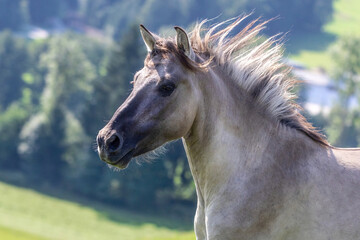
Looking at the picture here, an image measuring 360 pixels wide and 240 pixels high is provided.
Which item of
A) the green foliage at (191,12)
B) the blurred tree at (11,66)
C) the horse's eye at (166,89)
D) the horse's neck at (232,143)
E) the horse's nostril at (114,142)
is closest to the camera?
the horse's nostril at (114,142)

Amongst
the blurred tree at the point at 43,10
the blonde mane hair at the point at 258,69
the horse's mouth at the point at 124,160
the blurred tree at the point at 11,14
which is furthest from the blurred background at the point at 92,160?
the blurred tree at the point at 43,10

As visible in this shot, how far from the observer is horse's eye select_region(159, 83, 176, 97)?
7.05 metres

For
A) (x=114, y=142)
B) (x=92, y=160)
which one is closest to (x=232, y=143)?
(x=114, y=142)

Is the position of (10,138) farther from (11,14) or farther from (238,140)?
(11,14)

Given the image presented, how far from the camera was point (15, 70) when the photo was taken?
110875mm

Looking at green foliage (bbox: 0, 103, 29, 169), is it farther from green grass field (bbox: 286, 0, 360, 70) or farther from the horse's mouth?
the horse's mouth

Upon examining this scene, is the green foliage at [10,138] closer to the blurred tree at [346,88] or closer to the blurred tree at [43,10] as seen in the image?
the blurred tree at [346,88]

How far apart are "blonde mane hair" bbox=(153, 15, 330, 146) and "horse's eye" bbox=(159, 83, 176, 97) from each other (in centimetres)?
56

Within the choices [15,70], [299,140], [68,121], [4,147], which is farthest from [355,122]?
[299,140]

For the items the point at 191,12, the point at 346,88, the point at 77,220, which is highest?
the point at 191,12

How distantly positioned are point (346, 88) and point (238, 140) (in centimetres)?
7657

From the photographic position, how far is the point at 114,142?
6832mm

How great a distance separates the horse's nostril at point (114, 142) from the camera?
6793mm

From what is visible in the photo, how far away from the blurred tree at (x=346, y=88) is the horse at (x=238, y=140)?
2770 inches
